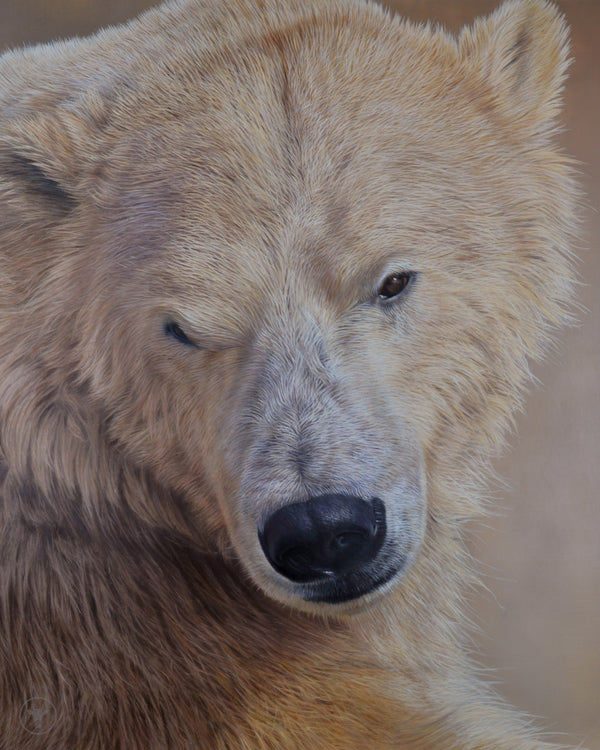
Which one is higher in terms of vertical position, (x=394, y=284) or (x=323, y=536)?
(x=394, y=284)

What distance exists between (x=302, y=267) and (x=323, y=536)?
36cm

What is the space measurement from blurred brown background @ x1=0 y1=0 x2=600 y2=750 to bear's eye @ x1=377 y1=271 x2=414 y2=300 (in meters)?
0.37

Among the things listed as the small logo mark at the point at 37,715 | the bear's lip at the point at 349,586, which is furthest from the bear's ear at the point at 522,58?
the small logo mark at the point at 37,715

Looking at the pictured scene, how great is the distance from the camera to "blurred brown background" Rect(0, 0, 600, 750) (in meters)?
1.28

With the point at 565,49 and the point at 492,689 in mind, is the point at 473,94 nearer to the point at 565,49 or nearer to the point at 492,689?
the point at 565,49

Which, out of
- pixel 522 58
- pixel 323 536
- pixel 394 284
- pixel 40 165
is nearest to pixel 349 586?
pixel 323 536

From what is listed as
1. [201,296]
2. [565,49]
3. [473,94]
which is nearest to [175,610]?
[201,296]

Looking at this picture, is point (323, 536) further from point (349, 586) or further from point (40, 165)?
point (40, 165)

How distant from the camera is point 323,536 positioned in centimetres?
89

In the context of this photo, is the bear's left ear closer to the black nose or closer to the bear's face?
the bear's face

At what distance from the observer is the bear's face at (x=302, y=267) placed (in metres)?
0.96

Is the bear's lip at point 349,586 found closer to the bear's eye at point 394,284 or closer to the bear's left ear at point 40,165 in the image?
the bear's eye at point 394,284

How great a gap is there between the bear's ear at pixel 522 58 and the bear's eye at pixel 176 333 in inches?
24.1

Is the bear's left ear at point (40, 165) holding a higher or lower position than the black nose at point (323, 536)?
higher
